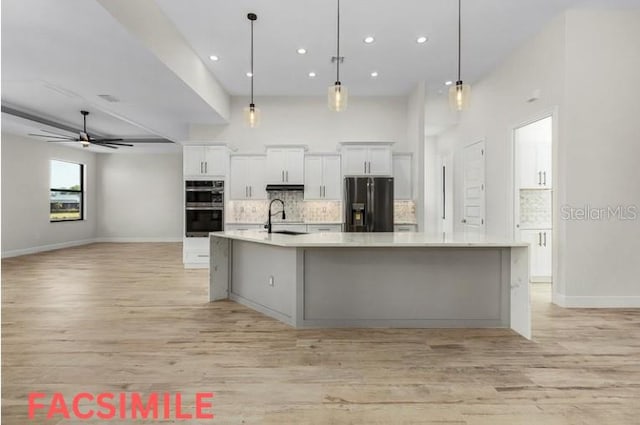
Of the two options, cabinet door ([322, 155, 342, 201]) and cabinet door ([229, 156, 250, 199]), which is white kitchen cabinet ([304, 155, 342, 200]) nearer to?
cabinet door ([322, 155, 342, 201])

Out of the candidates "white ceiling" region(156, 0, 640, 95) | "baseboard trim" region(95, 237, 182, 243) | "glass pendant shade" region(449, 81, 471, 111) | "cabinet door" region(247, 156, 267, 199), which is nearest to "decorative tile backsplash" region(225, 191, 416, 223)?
"cabinet door" region(247, 156, 267, 199)

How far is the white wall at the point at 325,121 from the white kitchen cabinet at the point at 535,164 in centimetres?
233

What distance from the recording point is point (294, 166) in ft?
22.4

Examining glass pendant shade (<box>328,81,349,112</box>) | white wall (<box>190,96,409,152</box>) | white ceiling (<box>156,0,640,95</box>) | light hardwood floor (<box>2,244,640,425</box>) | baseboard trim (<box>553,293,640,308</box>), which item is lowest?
light hardwood floor (<box>2,244,640,425</box>)

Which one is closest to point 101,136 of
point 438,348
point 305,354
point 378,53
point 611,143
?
point 378,53

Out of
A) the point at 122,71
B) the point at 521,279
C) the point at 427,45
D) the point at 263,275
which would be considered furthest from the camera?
the point at 427,45

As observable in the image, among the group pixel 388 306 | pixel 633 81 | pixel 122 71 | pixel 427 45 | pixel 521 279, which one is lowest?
pixel 388 306

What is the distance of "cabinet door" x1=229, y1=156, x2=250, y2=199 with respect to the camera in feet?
22.9

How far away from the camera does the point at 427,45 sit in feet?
16.5

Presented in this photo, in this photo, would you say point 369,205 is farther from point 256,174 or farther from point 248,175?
point 248,175

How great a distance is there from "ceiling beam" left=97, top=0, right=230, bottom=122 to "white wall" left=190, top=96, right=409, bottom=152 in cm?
131

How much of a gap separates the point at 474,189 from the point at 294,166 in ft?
11.2

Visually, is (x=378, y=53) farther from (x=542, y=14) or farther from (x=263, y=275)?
(x=263, y=275)

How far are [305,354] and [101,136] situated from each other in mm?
9741
